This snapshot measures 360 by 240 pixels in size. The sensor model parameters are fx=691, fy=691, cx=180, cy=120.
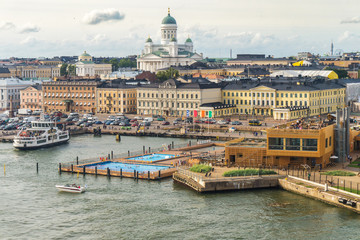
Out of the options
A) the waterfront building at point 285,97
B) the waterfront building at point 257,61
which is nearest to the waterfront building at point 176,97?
the waterfront building at point 285,97

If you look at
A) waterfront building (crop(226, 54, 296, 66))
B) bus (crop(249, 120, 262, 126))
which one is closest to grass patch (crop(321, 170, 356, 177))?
bus (crop(249, 120, 262, 126))

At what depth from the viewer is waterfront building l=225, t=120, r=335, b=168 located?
46312 mm

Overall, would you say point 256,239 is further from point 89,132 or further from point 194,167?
point 89,132

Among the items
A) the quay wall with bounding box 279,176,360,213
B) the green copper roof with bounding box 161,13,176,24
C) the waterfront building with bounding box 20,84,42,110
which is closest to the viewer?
the quay wall with bounding box 279,176,360,213

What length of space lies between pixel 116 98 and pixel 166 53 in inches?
2417

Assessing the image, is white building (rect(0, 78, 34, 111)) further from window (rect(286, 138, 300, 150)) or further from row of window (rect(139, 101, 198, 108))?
window (rect(286, 138, 300, 150))

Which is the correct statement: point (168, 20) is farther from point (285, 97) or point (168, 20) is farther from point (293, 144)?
point (293, 144)

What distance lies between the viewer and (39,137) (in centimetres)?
6769

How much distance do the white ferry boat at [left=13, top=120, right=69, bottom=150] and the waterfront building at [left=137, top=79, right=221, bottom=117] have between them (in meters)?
24.2

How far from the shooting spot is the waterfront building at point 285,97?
288ft

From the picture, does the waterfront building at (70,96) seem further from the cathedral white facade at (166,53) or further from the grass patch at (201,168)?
the grass patch at (201,168)

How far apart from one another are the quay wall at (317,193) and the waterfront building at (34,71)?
12842 cm

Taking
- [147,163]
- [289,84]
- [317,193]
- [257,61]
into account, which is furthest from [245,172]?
[257,61]

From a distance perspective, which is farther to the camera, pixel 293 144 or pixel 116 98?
pixel 116 98
